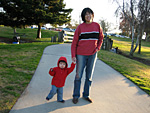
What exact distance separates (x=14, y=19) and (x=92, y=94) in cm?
2023

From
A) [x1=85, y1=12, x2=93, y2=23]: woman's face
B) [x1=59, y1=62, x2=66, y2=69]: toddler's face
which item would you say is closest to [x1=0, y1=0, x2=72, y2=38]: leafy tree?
[x1=85, y1=12, x2=93, y2=23]: woman's face

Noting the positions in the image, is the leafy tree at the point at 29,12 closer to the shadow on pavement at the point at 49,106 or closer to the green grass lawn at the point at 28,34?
the green grass lawn at the point at 28,34

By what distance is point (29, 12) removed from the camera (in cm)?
1975

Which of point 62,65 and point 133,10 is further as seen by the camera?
point 133,10

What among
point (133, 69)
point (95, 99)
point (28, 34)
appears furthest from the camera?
point (28, 34)

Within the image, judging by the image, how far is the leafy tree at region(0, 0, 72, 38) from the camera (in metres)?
19.6

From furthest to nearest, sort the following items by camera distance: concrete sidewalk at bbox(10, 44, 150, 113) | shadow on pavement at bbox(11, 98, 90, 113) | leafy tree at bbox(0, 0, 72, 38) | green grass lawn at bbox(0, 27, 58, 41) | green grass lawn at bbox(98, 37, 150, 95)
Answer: green grass lawn at bbox(0, 27, 58, 41)
leafy tree at bbox(0, 0, 72, 38)
green grass lawn at bbox(98, 37, 150, 95)
concrete sidewalk at bbox(10, 44, 150, 113)
shadow on pavement at bbox(11, 98, 90, 113)

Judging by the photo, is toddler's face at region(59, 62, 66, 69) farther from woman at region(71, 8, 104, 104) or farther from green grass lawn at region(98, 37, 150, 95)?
green grass lawn at region(98, 37, 150, 95)

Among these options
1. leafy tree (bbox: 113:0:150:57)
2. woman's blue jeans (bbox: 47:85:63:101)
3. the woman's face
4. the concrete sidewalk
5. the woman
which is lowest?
the concrete sidewalk

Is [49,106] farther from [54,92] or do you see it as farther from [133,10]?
[133,10]

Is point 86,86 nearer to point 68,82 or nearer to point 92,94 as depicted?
point 92,94

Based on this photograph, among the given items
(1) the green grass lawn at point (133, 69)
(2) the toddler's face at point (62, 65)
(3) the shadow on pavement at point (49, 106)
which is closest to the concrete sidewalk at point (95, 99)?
(3) the shadow on pavement at point (49, 106)

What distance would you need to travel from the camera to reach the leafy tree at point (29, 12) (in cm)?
1959

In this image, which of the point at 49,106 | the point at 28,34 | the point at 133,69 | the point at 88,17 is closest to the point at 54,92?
the point at 49,106
